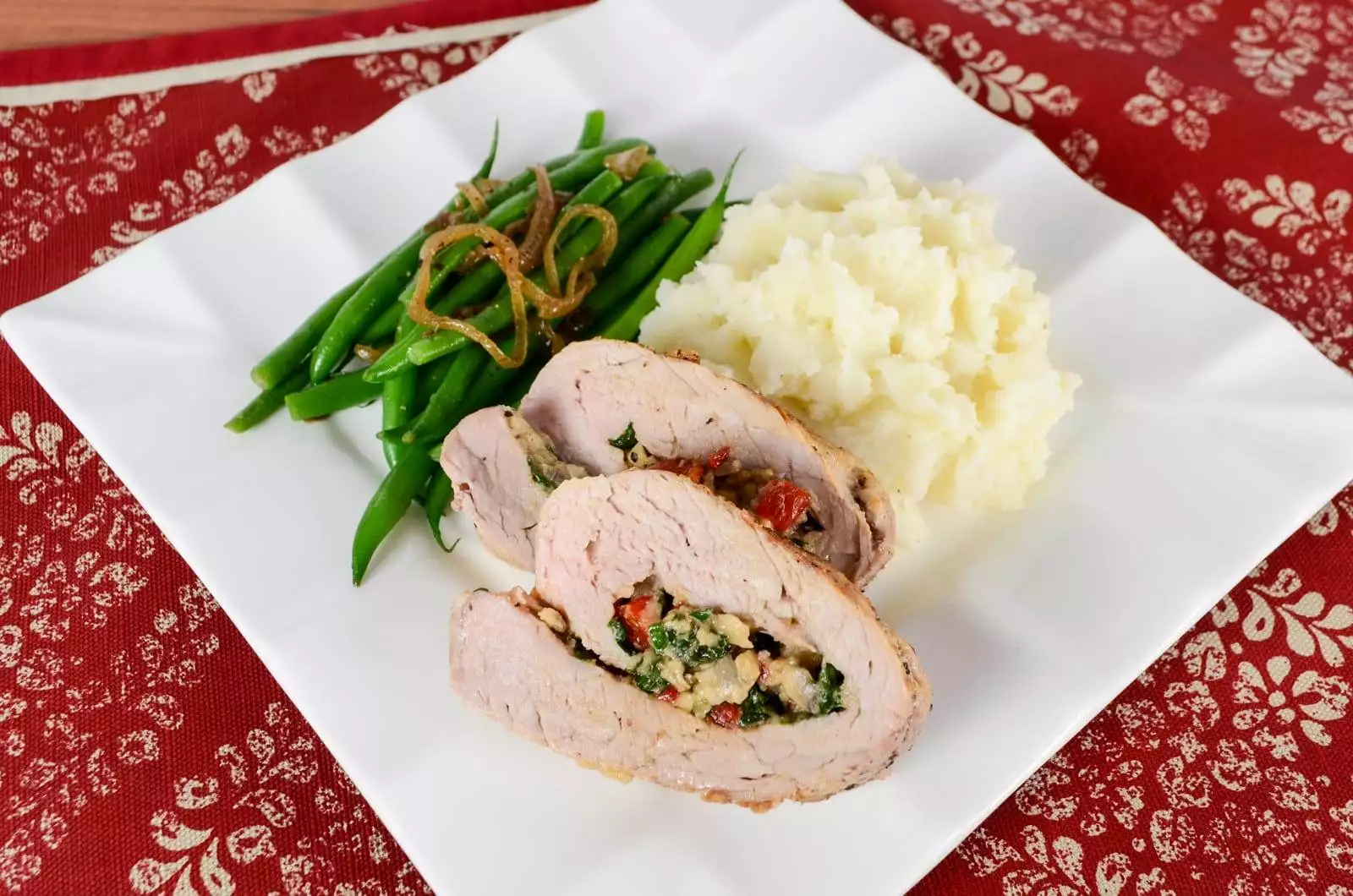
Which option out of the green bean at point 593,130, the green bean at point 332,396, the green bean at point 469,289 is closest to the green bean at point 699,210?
the green bean at point 469,289

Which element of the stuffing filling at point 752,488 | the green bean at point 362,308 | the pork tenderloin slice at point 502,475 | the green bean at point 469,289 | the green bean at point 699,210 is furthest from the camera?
the green bean at point 699,210

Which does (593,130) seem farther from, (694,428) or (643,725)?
(643,725)

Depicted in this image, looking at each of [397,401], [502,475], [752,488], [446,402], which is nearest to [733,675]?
[752,488]

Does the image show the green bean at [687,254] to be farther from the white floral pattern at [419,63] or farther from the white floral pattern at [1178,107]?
the white floral pattern at [1178,107]

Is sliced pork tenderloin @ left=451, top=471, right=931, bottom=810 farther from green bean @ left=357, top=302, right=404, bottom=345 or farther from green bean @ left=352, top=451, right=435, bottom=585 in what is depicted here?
green bean @ left=357, top=302, right=404, bottom=345

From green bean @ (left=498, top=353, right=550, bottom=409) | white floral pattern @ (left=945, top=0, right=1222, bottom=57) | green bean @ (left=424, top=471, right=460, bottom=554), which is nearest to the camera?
green bean @ (left=424, top=471, right=460, bottom=554)

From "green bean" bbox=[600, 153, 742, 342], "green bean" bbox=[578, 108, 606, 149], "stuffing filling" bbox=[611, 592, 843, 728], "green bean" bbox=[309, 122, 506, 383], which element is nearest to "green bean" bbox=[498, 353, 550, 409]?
"green bean" bbox=[600, 153, 742, 342]
